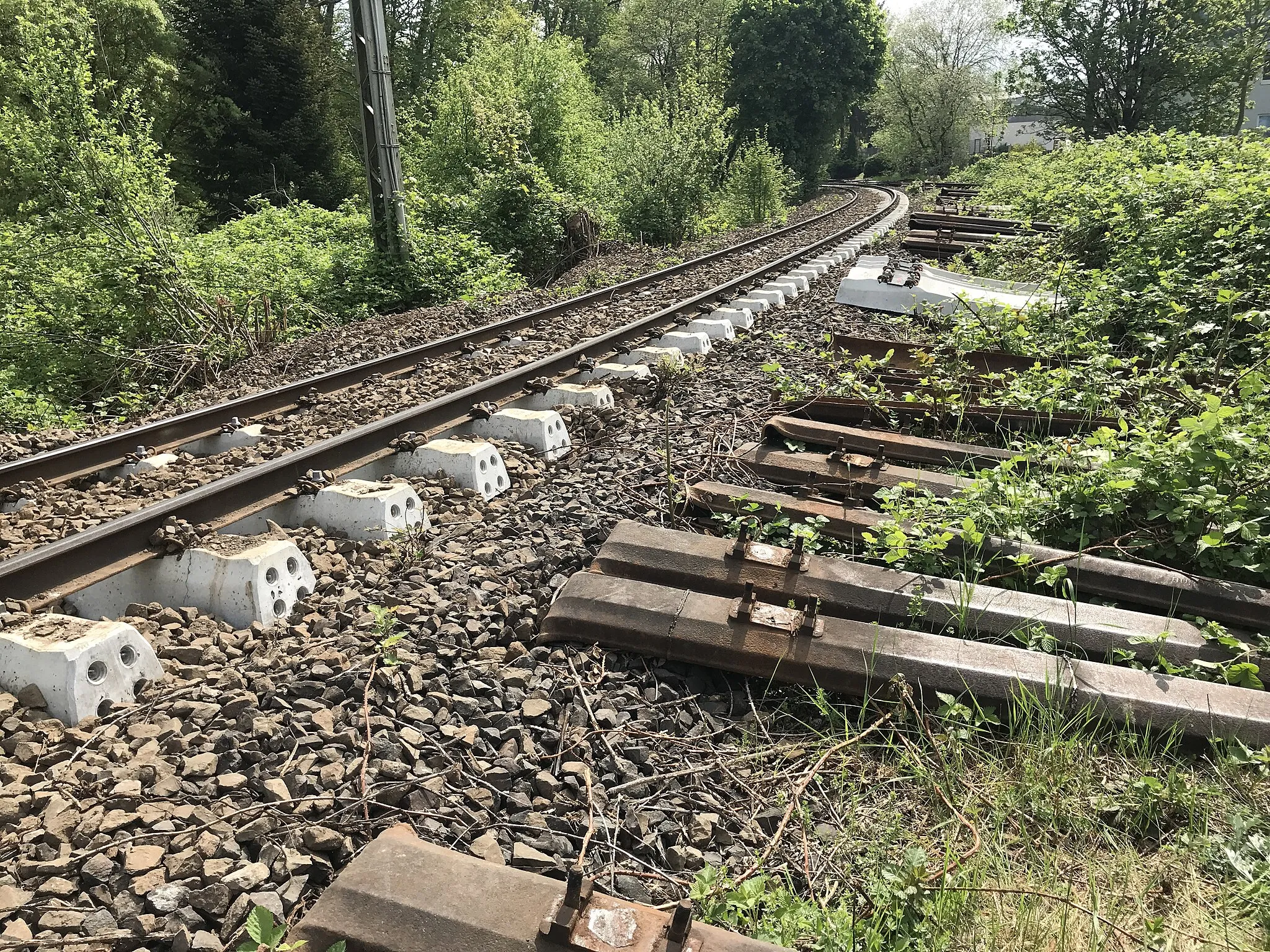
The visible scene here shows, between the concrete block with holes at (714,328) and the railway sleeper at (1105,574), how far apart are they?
3.91 meters

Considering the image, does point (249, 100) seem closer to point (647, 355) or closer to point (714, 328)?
point (714, 328)

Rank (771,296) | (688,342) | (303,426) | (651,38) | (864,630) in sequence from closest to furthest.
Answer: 1. (864,630)
2. (303,426)
3. (688,342)
4. (771,296)
5. (651,38)

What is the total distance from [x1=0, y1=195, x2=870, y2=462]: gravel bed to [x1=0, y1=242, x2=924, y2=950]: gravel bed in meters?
3.77

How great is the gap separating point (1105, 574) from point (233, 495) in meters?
3.68

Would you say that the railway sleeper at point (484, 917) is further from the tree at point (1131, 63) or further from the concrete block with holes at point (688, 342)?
the tree at point (1131, 63)

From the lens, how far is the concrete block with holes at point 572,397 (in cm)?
523

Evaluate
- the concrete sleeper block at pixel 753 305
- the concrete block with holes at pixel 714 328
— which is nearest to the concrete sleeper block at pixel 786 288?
the concrete sleeper block at pixel 753 305

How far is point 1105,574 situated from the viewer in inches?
114

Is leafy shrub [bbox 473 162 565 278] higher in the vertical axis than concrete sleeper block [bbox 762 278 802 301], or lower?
higher

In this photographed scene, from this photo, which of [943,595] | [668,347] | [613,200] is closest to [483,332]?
[668,347]

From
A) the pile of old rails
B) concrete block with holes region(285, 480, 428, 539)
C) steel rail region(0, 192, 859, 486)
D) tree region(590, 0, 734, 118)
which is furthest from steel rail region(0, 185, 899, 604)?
tree region(590, 0, 734, 118)

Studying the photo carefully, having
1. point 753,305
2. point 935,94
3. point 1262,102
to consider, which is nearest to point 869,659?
point 753,305

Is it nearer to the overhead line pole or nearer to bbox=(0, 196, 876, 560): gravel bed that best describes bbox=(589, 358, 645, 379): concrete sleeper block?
bbox=(0, 196, 876, 560): gravel bed

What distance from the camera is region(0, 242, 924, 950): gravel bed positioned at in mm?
1747
